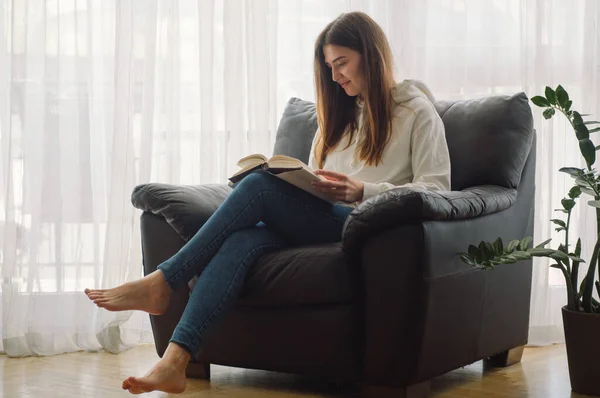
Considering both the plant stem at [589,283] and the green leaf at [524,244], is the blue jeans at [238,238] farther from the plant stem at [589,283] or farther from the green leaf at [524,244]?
the plant stem at [589,283]

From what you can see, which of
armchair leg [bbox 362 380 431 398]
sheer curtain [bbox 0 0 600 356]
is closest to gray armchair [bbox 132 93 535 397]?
armchair leg [bbox 362 380 431 398]

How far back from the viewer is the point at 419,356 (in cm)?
209

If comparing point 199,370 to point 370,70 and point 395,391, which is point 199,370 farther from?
point 370,70

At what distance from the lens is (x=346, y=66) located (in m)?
2.56

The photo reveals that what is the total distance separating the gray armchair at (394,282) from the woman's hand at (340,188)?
0.46ft

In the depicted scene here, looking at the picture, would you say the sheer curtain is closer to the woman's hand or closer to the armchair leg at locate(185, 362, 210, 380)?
the armchair leg at locate(185, 362, 210, 380)

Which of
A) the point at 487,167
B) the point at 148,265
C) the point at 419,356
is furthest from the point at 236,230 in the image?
the point at 487,167

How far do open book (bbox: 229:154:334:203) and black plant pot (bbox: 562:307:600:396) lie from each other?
728mm

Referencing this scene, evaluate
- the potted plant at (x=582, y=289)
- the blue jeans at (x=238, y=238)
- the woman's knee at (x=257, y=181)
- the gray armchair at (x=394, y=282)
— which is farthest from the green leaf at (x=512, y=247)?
the woman's knee at (x=257, y=181)

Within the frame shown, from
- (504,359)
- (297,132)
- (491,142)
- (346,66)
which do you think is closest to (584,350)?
(504,359)

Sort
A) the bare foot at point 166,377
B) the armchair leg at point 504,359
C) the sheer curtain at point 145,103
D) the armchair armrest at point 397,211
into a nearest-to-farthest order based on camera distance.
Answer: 1. the bare foot at point 166,377
2. the armchair armrest at point 397,211
3. the armchair leg at point 504,359
4. the sheer curtain at point 145,103

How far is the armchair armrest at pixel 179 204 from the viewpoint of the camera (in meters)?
2.38

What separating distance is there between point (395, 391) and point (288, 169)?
0.62m

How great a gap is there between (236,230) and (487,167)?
0.81 meters
